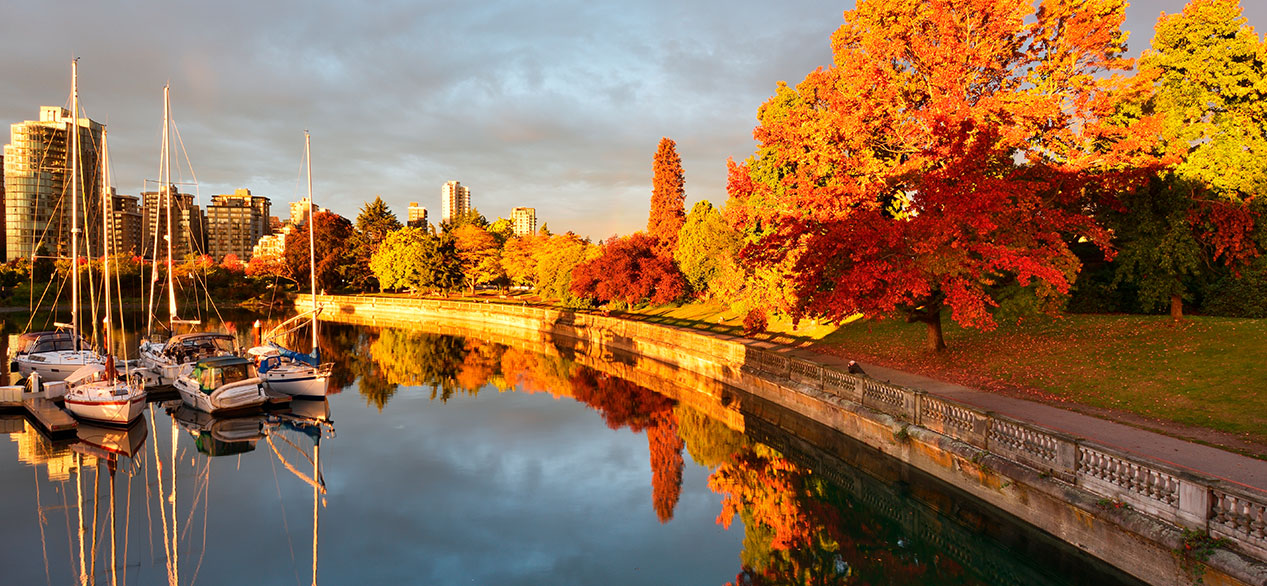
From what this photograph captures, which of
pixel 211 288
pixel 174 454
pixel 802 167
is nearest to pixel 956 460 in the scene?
pixel 802 167

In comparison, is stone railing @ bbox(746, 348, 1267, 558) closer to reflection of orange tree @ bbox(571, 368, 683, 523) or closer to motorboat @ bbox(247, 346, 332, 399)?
reflection of orange tree @ bbox(571, 368, 683, 523)

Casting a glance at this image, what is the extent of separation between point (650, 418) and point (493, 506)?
11.2 m

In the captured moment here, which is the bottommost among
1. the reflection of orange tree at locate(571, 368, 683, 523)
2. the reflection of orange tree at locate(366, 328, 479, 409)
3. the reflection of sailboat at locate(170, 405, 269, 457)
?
the reflection of orange tree at locate(366, 328, 479, 409)

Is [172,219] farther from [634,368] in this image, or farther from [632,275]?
[634,368]

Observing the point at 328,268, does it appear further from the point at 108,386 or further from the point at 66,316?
the point at 108,386

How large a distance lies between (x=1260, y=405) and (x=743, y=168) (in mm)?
18598

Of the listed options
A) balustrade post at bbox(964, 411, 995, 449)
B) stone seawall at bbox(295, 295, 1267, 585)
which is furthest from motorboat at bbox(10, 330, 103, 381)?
balustrade post at bbox(964, 411, 995, 449)

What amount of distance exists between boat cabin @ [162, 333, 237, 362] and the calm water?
4251mm

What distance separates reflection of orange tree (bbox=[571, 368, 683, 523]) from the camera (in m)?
19.1

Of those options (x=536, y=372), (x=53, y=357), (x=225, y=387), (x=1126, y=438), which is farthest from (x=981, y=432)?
(x=53, y=357)

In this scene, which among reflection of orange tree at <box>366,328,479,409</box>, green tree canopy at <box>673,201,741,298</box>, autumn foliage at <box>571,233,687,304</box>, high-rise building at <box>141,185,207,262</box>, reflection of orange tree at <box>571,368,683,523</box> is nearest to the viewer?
reflection of orange tree at <box>571,368,683,523</box>

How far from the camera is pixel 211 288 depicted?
9231cm

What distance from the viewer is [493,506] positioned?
17.5 m

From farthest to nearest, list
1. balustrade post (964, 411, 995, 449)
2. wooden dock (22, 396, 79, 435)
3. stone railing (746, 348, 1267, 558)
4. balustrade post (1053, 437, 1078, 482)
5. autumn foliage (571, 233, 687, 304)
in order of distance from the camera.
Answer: autumn foliage (571, 233, 687, 304) → wooden dock (22, 396, 79, 435) → balustrade post (964, 411, 995, 449) → balustrade post (1053, 437, 1078, 482) → stone railing (746, 348, 1267, 558)
